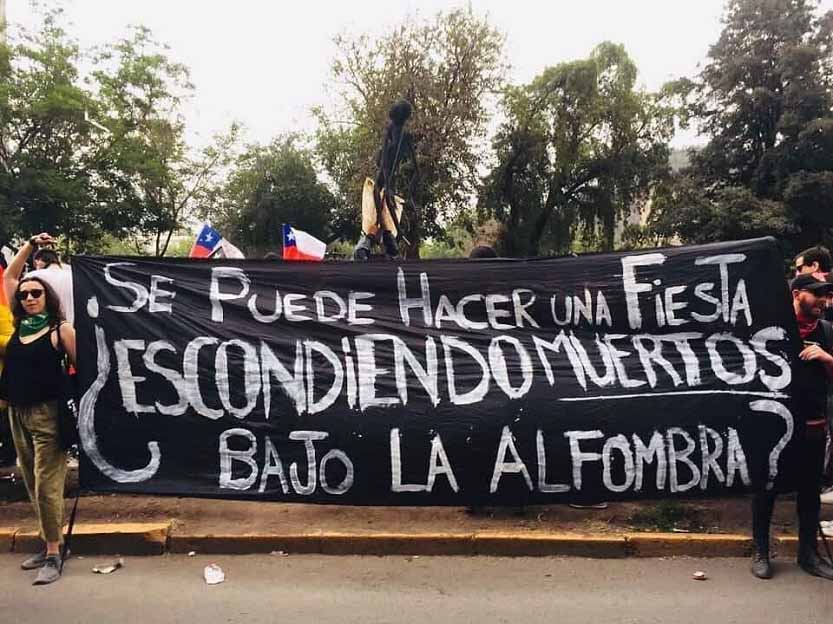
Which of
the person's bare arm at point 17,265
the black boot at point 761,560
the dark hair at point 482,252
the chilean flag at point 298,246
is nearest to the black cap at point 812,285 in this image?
the black boot at point 761,560

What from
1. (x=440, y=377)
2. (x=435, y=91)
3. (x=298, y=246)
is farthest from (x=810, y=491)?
(x=435, y=91)

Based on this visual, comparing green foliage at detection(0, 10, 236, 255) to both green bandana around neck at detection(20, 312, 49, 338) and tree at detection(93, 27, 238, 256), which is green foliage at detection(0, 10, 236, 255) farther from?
green bandana around neck at detection(20, 312, 49, 338)

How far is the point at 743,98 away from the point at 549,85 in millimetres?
6718

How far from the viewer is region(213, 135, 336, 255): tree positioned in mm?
29562

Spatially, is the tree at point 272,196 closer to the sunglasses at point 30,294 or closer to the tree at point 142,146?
the tree at point 142,146

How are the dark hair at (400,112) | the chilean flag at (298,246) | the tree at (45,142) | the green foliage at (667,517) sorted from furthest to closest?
the tree at (45,142)
the chilean flag at (298,246)
the dark hair at (400,112)
the green foliage at (667,517)

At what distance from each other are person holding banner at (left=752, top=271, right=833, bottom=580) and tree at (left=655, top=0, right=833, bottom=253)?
1899cm

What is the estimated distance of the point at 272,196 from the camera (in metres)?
29.6

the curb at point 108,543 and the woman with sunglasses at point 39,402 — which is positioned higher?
the woman with sunglasses at point 39,402

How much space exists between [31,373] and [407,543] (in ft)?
7.95

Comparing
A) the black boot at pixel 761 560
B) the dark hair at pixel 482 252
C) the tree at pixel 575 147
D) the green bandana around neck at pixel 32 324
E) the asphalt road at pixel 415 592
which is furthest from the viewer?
the tree at pixel 575 147

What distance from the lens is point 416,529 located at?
434cm

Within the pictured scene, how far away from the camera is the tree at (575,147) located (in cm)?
2538

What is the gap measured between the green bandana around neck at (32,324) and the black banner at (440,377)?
9.0 inches
